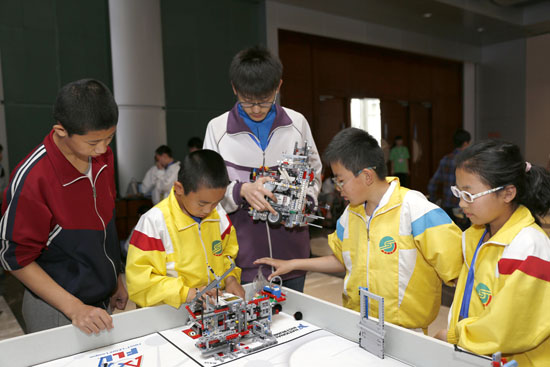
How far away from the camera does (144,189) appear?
218 inches

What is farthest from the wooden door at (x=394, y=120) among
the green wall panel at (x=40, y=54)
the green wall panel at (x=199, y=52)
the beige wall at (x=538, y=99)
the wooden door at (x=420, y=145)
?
the green wall panel at (x=40, y=54)

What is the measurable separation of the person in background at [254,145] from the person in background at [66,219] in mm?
485

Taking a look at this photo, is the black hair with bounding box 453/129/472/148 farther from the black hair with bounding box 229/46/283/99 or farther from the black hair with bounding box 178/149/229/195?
the black hair with bounding box 178/149/229/195

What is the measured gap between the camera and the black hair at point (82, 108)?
1.26 metres

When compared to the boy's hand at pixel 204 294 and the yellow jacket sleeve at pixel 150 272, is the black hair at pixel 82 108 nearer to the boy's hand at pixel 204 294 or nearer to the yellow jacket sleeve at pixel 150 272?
the yellow jacket sleeve at pixel 150 272

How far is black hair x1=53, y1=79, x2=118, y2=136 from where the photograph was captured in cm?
126

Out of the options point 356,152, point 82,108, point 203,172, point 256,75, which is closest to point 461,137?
point 356,152

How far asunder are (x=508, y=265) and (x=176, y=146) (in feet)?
18.9

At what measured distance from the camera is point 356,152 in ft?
5.14

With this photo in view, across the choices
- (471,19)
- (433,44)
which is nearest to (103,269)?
(471,19)

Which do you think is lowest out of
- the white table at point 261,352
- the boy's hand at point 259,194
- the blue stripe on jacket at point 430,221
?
the white table at point 261,352

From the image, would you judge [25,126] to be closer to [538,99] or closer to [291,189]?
[291,189]

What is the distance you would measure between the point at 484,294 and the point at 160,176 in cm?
456

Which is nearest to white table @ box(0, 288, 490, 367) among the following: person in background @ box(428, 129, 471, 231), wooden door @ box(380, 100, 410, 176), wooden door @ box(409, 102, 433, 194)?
person in background @ box(428, 129, 471, 231)
